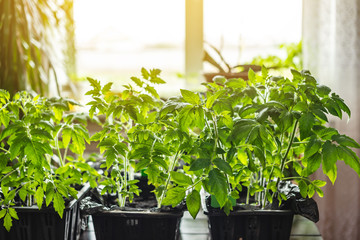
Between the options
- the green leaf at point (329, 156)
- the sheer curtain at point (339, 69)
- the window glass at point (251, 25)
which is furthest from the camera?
the window glass at point (251, 25)

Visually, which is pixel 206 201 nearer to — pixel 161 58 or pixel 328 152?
pixel 328 152

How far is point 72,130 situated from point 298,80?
1.92 ft

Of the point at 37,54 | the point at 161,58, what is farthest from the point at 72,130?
the point at 161,58

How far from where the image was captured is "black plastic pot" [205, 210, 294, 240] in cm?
104

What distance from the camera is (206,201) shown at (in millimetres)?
1088

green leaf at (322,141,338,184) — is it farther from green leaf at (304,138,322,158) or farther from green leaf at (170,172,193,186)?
green leaf at (170,172,193,186)

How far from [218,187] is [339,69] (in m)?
1.17

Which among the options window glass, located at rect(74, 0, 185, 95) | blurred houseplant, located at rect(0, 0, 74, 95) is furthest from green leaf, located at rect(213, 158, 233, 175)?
window glass, located at rect(74, 0, 185, 95)

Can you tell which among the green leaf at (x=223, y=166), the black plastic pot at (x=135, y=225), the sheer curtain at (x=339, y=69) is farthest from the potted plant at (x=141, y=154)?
the sheer curtain at (x=339, y=69)

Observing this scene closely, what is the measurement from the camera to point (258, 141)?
0.94m

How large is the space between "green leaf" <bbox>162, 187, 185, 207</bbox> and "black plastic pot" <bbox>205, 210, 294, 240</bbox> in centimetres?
13

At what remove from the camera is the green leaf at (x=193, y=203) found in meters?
0.91

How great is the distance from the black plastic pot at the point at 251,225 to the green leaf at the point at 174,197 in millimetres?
132

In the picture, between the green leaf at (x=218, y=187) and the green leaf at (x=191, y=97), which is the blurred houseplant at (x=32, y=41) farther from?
the green leaf at (x=218, y=187)
